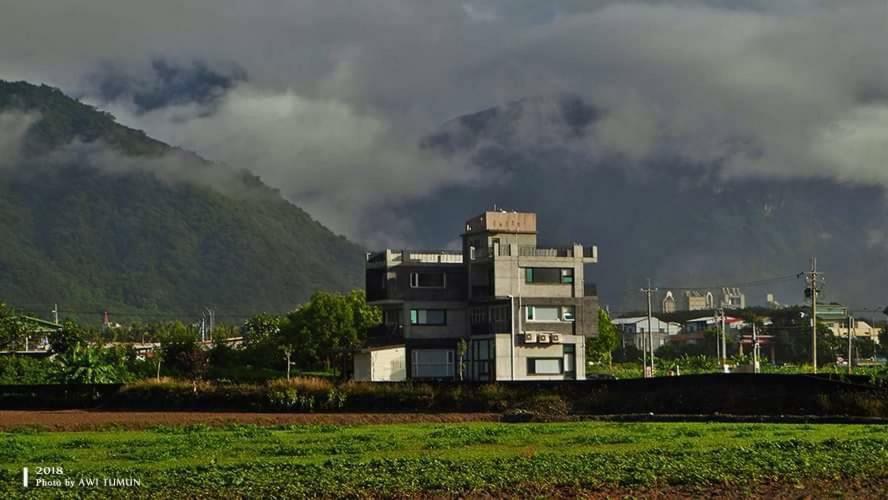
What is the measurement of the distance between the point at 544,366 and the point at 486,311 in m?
5.88

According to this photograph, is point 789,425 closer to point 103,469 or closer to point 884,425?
point 884,425

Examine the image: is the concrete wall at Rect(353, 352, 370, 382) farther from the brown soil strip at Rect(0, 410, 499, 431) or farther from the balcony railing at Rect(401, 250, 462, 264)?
the brown soil strip at Rect(0, 410, 499, 431)

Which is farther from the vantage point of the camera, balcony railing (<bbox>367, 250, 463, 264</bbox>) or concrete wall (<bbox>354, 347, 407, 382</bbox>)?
balcony railing (<bbox>367, 250, 463, 264</bbox>)

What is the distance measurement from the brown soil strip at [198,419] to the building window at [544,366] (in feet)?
101

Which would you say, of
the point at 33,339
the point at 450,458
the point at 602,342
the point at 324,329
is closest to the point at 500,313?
the point at 324,329

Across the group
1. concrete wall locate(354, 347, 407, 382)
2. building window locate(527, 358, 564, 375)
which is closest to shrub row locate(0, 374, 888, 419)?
concrete wall locate(354, 347, 407, 382)

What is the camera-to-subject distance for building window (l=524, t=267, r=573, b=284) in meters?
94.8

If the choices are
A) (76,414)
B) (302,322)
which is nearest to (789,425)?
(76,414)

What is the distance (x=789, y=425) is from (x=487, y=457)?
16261 mm

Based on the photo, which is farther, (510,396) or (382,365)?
(382,365)

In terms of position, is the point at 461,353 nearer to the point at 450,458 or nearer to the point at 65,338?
the point at 65,338

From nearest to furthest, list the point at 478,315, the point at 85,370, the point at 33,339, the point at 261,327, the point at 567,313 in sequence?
the point at 85,370 < the point at 567,313 < the point at 478,315 < the point at 33,339 < the point at 261,327

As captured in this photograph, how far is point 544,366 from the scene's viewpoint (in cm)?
9288

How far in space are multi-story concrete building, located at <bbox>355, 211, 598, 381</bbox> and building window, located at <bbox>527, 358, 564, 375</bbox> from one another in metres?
0.07
